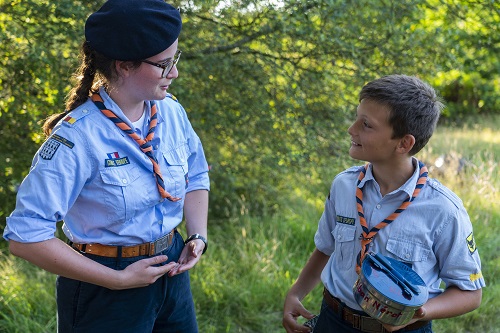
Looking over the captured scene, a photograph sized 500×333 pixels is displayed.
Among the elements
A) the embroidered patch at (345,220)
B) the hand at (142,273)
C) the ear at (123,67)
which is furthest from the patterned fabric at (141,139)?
the embroidered patch at (345,220)

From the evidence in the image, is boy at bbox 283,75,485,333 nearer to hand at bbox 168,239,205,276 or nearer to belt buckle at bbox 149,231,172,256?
hand at bbox 168,239,205,276

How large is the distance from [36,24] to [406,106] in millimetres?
2913

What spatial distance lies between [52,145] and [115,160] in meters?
0.22

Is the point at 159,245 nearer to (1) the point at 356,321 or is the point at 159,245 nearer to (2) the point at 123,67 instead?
(2) the point at 123,67

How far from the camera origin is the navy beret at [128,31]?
91.4 inches

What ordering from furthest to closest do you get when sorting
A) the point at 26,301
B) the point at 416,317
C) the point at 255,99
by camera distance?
the point at 255,99 → the point at 26,301 → the point at 416,317

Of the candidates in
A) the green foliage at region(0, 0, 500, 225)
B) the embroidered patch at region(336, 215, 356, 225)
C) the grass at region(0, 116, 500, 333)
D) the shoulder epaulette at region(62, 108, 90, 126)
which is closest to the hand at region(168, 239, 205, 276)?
the embroidered patch at region(336, 215, 356, 225)

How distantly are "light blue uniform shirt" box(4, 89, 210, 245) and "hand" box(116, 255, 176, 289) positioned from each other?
11cm

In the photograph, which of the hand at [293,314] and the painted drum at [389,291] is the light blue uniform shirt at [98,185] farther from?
the painted drum at [389,291]

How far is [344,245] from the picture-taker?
2.63 meters

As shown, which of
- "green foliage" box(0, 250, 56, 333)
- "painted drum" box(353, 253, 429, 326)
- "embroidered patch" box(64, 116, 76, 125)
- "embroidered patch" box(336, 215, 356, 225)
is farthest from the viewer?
"green foliage" box(0, 250, 56, 333)

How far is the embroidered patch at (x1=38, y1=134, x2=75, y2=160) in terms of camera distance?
7.29 ft

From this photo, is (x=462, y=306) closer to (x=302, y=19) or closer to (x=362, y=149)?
(x=362, y=149)

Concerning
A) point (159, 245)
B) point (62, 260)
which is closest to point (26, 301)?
point (159, 245)
